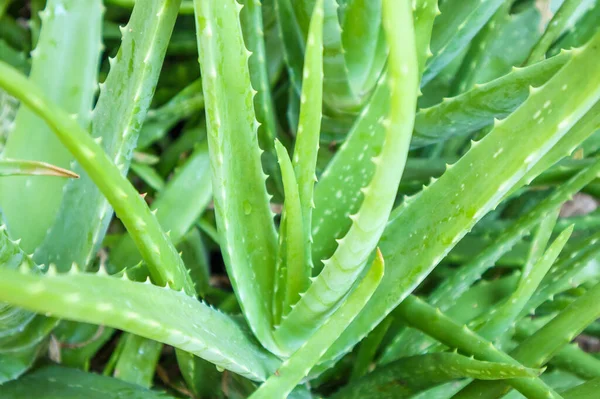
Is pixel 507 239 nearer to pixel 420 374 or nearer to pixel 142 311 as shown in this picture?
pixel 420 374

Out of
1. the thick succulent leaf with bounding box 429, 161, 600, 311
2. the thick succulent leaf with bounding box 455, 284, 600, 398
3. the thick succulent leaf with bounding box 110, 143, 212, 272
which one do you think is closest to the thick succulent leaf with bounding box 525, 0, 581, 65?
the thick succulent leaf with bounding box 429, 161, 600, 311

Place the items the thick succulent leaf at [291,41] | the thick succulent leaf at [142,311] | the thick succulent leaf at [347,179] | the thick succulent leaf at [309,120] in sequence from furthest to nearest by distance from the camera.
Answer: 1. the thick succulent leaf at [291,41]
2. the thick succulent leaf at [347,179]
3. the thick succulent leaf at [309,120]
4. the thick succulent leaf at [142,311]

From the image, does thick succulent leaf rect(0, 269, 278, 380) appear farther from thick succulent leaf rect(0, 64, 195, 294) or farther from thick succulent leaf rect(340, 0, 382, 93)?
thick succulent leaf rect(340, 0, 382, 93)

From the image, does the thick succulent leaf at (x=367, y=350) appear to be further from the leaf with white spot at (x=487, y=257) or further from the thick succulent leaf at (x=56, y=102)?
the thick succulent leaf at (x=56, y=102)

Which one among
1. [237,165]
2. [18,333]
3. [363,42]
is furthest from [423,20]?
[18,333]

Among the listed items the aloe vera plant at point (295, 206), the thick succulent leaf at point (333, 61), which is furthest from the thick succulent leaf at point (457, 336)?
the thick succulent leaf at point (333, 61)

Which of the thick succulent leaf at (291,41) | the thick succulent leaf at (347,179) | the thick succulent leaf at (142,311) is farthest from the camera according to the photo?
the thick succulent leaf at (291,41)

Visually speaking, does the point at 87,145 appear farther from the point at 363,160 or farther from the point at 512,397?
the point at 512,397
